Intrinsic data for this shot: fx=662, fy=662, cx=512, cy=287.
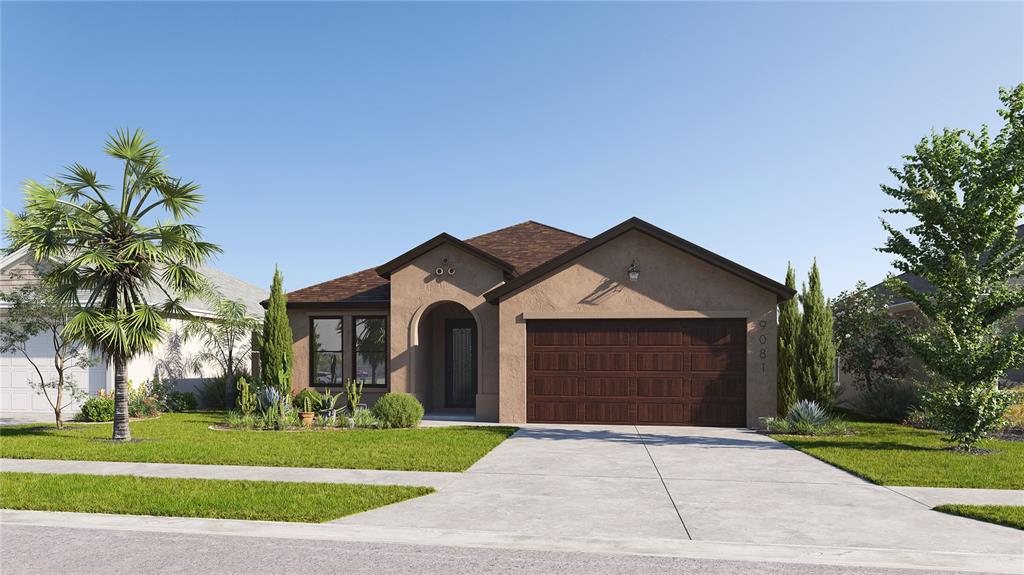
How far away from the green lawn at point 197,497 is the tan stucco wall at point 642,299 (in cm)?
875

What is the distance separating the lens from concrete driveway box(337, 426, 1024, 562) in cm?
697

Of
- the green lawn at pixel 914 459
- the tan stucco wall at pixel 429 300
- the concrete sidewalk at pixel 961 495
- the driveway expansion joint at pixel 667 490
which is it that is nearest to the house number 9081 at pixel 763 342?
the green lawn at pixel 914 459

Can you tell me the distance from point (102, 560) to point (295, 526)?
180 centimetres

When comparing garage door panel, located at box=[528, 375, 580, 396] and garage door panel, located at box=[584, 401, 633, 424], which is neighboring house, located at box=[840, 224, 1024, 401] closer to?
garage door panel, located at box=[584, 401, 633, 424]

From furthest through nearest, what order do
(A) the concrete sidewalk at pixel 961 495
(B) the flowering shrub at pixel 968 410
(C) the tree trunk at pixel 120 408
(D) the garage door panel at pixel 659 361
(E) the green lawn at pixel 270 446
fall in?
1. (D) the garage door panel at pixel 659 361
2. (C) the tree trunk at pixel 120 408
3. (B) the flowering shrub at pixel 968 410
4. (E) the green lawn at pixel 270 446
5. (A) the concrete sidewalk at pixel 961 495

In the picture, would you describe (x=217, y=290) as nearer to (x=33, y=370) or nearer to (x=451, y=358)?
(x=33, y=370)

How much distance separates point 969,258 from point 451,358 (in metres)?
14.1

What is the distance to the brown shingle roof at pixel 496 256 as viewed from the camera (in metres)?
20.9

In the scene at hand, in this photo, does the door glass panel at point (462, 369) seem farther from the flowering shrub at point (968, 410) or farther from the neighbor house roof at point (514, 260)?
the flowering shrub at point (968, 410)

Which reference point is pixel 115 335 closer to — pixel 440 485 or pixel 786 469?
pixel 440 485

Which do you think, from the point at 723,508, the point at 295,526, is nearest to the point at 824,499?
the point at 723,508

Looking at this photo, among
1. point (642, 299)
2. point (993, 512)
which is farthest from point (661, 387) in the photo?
point (993, 512)

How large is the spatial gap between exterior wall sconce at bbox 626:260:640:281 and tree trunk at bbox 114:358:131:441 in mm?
12171

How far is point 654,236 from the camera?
17.2 m
